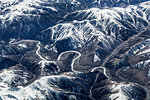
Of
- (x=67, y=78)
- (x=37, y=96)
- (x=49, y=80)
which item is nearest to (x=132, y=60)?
(x=67, y=78)

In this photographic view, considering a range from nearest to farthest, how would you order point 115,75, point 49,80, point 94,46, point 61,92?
point 61,92
point 49,80
point 115,75
point 94,46

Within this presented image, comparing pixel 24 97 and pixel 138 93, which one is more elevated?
pixel 24 97

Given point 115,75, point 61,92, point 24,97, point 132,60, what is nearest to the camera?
point 24,97

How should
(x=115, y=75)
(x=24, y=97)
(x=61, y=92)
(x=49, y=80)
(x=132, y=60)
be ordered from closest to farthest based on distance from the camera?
(x=24, y=97)
(x=61, y=92)
(x=49, y=80)
(x=115, y=75)
(x=132, y=60)

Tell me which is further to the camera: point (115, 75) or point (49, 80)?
point (115, 75)

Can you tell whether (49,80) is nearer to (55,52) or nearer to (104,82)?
(104,82)

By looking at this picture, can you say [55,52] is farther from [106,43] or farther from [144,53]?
[144,53]

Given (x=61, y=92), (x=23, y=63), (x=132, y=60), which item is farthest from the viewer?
(x=23, y=63)

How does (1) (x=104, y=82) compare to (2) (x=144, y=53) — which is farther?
(2) (x=144, y=53)

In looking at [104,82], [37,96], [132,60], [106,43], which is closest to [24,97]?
[37,96]
